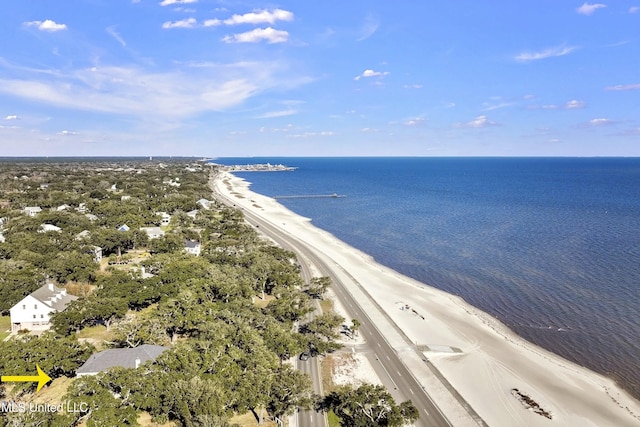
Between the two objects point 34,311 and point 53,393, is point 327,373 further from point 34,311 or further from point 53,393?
point 34,311

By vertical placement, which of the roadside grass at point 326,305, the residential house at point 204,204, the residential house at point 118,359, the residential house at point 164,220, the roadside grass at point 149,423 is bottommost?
the roadside grass at point 149,423

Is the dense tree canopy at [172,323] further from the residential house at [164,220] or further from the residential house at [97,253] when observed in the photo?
the residential house at [164,220]

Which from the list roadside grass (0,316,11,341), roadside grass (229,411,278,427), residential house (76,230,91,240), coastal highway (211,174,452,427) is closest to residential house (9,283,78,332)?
roadside grass (0,316,11,341)

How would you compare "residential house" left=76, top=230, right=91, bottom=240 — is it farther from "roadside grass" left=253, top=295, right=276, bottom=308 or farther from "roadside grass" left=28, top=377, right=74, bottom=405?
"roadside grass" left=28, top=377, right=74, bottom=405

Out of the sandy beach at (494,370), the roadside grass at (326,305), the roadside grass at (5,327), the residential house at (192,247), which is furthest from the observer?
the residential house at (192,247)

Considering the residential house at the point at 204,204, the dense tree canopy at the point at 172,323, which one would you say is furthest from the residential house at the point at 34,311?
the residential house at the point at 204,204

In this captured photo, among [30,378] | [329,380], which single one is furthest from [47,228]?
[329,380]

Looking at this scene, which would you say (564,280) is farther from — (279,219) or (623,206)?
(623,206)
